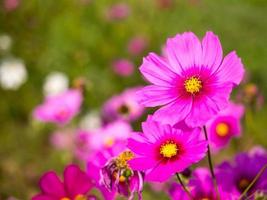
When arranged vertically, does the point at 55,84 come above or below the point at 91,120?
above

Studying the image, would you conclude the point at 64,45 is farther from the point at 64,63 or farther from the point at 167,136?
the point at 167,136

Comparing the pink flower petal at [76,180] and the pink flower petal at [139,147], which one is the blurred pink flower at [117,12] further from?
the pink flower petal at [139,147]

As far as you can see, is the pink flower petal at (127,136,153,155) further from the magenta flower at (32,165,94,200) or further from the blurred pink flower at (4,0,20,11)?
the blurred pink flower at (4,0,20,11)

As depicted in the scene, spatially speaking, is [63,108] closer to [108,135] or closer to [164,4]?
[108,135]

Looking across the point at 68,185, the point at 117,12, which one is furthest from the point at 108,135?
the point at 117,12

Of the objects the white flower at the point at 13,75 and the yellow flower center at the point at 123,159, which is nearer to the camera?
the yellow flower center at the point at 123,159

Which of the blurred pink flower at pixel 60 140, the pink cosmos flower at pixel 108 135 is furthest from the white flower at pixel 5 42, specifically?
the pink cosmos flower at pixel 108 135

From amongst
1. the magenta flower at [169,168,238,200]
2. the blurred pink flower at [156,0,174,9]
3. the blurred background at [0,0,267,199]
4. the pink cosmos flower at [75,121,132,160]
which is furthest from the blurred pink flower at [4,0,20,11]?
the magenta flower at [169,168,238,200]
